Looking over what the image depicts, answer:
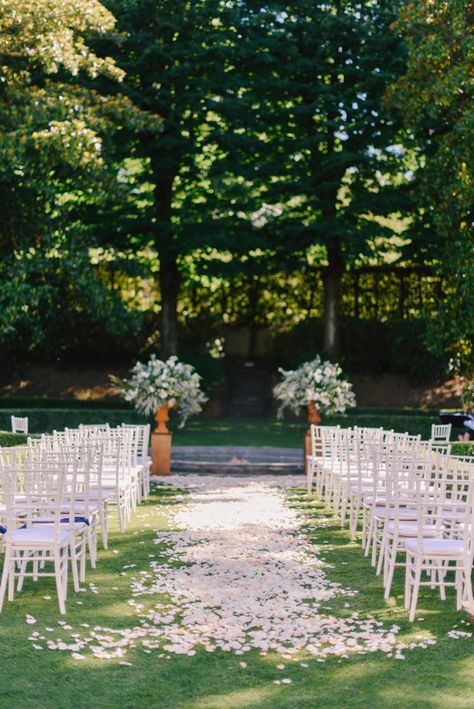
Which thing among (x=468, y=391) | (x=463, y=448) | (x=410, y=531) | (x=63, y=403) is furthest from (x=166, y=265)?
(x=410, y=531)

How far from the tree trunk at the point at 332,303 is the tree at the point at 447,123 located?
556cm

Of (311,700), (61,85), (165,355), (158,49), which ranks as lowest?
(311,700)

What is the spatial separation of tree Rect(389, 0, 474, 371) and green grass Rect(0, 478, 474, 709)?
15037 millimetres

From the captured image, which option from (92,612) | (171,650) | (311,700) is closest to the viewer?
(311,700)

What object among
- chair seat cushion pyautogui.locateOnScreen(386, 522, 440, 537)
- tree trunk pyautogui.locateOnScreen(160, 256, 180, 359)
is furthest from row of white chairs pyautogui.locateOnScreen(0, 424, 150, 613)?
tree trunk pyautogui.locateOnScreen(160, 256, 180, 359)

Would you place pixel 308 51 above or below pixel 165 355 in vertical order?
above

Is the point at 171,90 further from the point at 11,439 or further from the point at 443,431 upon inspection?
the point at 11,439

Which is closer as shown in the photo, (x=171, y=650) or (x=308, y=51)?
(x=171, y=650)

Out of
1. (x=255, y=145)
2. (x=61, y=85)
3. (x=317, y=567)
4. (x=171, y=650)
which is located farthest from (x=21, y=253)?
(x=171, y=650)

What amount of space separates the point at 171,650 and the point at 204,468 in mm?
12702

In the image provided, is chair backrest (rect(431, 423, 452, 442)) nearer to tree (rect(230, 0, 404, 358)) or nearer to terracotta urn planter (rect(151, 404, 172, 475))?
terracotta urn planter (rect(151, 404, 172, 475))

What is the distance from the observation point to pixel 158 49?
26.5m

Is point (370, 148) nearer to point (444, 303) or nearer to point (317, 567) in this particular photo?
point (444, 303)

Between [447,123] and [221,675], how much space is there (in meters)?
19.0
